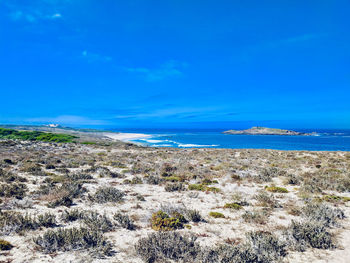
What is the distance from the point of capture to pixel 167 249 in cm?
505

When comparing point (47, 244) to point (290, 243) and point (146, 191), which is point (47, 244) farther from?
point (290, 243)

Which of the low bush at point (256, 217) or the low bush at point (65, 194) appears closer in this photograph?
the low bush at point (256, 217)

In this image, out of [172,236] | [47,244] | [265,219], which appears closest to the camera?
[47,244]

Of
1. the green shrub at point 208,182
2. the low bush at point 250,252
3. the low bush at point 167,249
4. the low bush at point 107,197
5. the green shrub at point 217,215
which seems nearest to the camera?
the low bush at point 250,252

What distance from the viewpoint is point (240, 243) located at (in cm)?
570

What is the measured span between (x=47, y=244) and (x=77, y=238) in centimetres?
75

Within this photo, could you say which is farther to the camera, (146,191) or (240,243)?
(146,191)

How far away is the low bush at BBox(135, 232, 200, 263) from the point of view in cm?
478

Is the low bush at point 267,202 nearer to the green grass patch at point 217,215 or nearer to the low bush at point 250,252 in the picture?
the green grass patch at point 217,215

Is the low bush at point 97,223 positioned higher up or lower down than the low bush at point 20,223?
lower down

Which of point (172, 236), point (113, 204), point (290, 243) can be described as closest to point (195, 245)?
point (172, 236)

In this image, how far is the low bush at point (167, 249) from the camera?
15.7 feet

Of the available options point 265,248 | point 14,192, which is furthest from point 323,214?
point 14,192

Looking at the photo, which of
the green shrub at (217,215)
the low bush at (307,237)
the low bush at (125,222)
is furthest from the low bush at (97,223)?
the low bush at (307,237)
